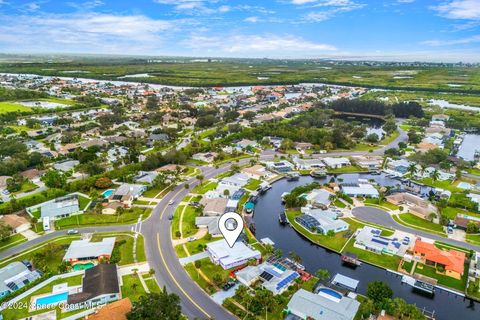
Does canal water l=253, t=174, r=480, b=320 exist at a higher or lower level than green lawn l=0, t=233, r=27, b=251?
lower

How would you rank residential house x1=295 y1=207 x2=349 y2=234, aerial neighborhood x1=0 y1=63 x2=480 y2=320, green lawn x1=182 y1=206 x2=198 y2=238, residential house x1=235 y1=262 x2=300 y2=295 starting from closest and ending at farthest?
aerial neighborhood x1=0 y1=63 x2=480 y2=320 → residential house x1=235 y1=262 x2=300 y2=295 → green lawn x1=182 y1=206 x2=198 y2=238 → residential house x1=295 y1=207 x2=349 y2=234

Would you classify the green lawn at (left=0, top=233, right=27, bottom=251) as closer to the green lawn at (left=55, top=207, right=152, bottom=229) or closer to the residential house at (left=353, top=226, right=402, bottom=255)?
the green lawn at (left=55, top=207, right=152, bottom=229)

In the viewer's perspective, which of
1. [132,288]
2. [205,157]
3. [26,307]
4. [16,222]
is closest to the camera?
[26,307]

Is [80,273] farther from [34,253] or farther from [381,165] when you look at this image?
[381,165]

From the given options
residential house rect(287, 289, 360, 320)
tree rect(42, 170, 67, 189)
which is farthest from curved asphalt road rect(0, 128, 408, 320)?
tree rect(42, 170, 67, 189)

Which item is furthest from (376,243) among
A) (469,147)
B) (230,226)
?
(469,147)

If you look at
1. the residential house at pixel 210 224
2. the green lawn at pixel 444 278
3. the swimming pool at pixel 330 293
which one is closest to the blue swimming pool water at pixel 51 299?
the residential house at pixel 210 224

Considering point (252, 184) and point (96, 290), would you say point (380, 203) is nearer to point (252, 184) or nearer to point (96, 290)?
point (252, 184)

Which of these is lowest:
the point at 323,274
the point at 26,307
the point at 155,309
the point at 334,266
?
the point at 334,266
